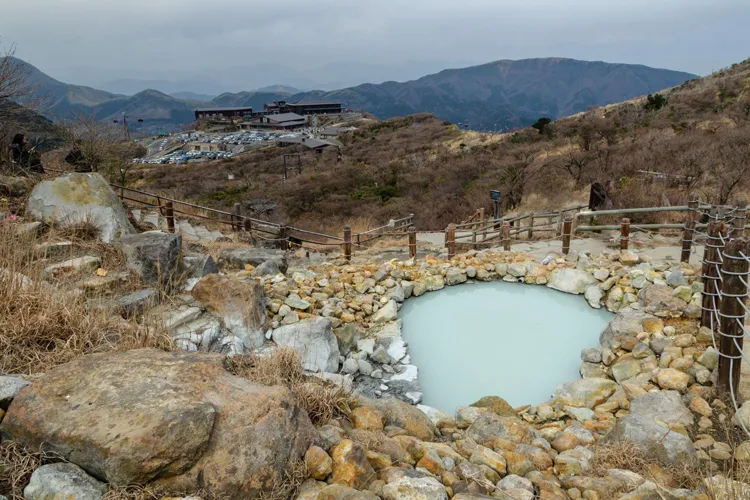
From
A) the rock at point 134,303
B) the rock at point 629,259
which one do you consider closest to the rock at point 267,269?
the rock at point 134,303

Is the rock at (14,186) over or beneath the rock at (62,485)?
over

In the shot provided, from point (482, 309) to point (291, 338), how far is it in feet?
10.5

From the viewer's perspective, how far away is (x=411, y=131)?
56.6 m

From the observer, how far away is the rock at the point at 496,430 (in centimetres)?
389

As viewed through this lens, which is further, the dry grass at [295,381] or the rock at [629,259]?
the rock at [629,259]

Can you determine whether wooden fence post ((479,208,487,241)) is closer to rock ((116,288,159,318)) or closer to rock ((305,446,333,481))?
rock ((116,288,159,318))

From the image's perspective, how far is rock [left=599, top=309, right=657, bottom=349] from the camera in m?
5.70

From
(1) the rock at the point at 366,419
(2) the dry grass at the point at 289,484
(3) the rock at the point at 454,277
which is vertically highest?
(2) the dry grass at the point at 289,484

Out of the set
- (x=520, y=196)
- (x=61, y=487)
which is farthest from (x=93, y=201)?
(x=520, y=196)

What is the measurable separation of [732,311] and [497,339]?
3028mm

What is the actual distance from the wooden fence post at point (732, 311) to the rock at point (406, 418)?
2.79 meters

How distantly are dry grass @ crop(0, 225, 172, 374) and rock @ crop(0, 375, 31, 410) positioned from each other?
1.18ft

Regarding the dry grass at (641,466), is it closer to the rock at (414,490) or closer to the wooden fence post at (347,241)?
the rock at (414,490)

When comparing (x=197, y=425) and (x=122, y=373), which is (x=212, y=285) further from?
(x=197, y=425)
